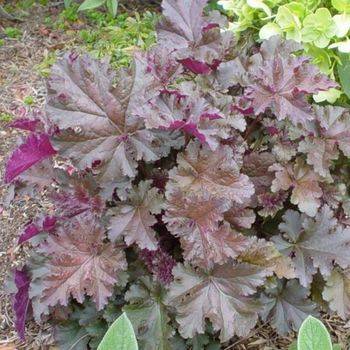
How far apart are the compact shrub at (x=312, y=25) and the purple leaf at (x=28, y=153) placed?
0.81 meters

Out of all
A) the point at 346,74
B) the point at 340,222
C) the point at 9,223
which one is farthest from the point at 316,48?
the point at 9,223

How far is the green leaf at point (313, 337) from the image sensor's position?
1.29 m

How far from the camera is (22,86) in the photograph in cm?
327

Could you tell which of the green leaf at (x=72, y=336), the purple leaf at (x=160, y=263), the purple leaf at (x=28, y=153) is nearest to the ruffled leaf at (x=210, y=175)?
the purple leaf at (x=160, y=263)

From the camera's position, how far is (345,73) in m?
2.29

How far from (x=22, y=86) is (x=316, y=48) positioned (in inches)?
61.0

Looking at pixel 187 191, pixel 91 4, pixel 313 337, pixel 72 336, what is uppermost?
pixel 313 337

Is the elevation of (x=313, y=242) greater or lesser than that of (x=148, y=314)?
greater

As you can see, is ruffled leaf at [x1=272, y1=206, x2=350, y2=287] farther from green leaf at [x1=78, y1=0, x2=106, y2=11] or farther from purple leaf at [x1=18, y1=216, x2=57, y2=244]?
green leaf at [x1=78, y1=0, x2=106, y2=11]

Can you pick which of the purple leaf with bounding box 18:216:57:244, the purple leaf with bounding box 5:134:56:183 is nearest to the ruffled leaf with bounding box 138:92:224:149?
the purple leaf with bounding box 5:134:56:183

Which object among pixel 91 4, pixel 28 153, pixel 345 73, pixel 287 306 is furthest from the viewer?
pixel 91 4

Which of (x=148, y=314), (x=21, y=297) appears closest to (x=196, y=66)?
(x=148, y=314)

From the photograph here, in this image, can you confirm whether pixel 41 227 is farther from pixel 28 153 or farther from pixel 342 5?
pixel 342 5

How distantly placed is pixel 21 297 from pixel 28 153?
47 cm
